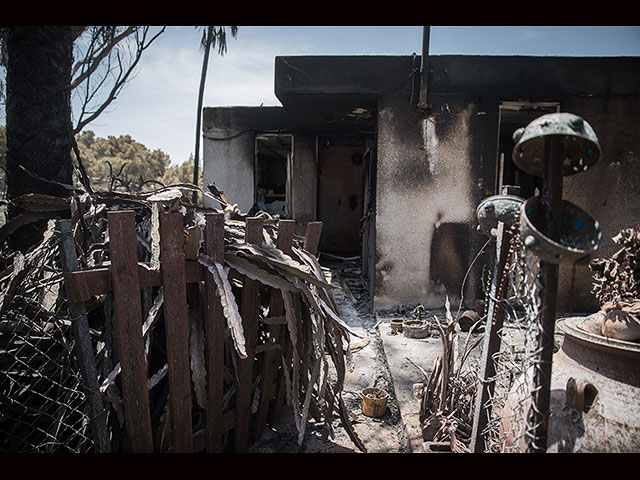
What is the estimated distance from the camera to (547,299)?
4.65 ft

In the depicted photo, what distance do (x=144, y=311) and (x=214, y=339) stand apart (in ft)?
1.56

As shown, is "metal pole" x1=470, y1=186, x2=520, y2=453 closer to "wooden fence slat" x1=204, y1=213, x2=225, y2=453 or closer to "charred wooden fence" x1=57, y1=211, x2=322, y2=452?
"charred wooden fence" x1=57, y1=211, x2=322, y2=452

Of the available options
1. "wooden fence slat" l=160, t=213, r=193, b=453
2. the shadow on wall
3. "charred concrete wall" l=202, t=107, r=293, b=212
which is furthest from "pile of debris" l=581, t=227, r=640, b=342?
"charred concrete wall" l=202, t=107, r=293, b=212

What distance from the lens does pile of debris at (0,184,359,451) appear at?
2.18 metres

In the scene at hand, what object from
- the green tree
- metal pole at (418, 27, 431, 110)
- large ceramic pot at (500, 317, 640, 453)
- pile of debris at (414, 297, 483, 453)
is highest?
the green tree

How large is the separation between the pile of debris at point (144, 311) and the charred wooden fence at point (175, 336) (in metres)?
0.06

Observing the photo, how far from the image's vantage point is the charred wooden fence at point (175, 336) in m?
1.93

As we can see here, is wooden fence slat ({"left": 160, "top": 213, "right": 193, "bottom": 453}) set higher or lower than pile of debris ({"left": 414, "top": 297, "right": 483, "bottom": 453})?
higher

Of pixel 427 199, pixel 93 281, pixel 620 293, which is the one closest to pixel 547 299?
pixel 620 293

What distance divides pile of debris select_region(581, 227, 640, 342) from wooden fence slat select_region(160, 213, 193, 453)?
2139 millimetres

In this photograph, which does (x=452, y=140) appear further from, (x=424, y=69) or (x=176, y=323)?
(x=176, y=323)

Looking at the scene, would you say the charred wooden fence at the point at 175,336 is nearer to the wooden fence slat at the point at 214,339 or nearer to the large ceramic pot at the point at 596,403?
the wooden fence slat at the point at 214,339
